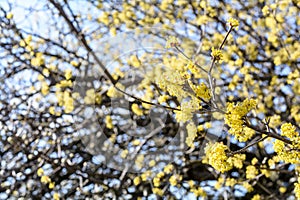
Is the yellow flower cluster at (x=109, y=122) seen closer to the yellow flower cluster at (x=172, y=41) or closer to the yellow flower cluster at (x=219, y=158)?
the yellow flower cluster at (x=172, y=41)

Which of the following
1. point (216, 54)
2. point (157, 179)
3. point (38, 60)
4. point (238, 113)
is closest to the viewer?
point (238, 113)

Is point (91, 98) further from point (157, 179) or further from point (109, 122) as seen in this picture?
point (157, 179)

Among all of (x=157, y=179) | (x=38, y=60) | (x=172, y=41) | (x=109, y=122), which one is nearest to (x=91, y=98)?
(x=109, y=122)

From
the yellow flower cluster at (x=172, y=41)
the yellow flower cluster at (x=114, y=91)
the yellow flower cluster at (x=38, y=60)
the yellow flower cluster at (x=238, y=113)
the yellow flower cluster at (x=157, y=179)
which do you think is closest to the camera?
the yellow flower cluster at (x=238, y=113)

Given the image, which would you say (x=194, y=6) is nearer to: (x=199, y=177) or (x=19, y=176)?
(x=199, y=177)

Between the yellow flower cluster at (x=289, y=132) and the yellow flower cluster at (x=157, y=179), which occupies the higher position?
the yellow flower cluster at (x=157, y=179)

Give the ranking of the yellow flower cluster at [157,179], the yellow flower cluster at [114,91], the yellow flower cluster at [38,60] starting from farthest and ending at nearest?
the yellow flower cluster at [38,60]
the yellow flower cluster at [114,91]
the yellow flower cluster at [157,179]

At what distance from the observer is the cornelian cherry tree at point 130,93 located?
3920 mm

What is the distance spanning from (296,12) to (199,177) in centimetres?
175

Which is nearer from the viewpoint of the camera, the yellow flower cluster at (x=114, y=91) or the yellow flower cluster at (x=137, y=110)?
the yellow flower cluster at (x=137, y=110)

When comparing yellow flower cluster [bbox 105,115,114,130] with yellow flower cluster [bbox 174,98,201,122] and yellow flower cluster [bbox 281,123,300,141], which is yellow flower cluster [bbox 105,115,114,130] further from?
yellow flower cluster [bbox 281,123,300,141]

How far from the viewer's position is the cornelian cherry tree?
3920 millimetres

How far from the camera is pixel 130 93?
12.5 feet

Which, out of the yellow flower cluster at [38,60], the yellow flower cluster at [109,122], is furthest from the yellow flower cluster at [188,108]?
the yellow flower cluster at [38,60]
